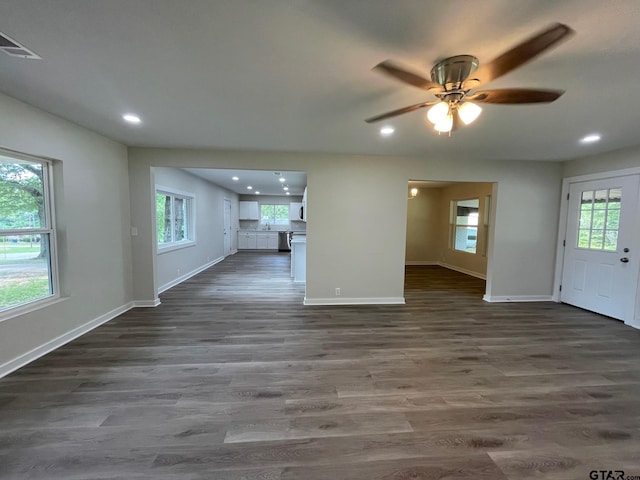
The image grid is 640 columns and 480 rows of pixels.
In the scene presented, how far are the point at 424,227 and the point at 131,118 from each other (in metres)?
7.90

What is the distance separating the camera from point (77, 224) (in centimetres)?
323

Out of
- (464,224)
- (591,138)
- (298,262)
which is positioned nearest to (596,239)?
(591,138)

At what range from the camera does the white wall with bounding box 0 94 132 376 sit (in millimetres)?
2555

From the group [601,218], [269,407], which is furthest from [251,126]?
[601,218]

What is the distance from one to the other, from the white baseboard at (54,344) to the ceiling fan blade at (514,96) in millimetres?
4295

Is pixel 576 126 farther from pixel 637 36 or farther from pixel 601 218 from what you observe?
pixel 601 218

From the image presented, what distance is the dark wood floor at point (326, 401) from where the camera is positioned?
1618 millimetres

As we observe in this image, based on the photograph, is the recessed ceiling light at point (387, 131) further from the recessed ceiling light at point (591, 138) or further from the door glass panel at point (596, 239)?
the door glass panel at point (596, 239)

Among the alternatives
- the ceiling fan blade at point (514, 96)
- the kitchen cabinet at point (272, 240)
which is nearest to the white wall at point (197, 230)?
the kitchen cabinet at point (272, 240)

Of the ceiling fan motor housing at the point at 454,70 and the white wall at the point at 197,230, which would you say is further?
the white wall at the point at 197,230

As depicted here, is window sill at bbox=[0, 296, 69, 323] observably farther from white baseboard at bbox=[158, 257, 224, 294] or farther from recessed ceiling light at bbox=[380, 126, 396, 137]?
recessed ceiling light at bbox=[380, 126, 396, 137]

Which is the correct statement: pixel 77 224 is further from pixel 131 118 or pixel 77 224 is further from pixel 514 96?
pixel 514 96

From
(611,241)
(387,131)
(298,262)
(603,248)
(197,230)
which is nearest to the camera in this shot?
(387,131)

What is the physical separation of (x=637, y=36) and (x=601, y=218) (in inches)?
151
